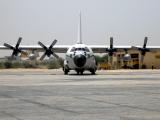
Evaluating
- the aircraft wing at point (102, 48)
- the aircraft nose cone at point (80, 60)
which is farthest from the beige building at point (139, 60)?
the aircraft nose cone at point (80, 60)

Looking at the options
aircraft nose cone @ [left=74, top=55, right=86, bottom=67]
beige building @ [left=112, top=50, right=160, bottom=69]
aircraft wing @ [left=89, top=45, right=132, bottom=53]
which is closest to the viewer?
aircraft nose cone @ [left=74, top=55, right=86, bottom=67]

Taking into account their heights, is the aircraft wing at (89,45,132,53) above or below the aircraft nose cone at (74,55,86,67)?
above

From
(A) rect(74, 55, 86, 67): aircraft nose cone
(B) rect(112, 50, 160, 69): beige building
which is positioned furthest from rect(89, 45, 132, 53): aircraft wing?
(B) rect(112, 50, 160, 69): beige building

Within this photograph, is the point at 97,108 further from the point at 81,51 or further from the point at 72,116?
the point at 81,51

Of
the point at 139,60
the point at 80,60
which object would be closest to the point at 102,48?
the point at 80,60

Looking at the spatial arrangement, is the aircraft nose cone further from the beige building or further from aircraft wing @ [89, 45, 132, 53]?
the beige building

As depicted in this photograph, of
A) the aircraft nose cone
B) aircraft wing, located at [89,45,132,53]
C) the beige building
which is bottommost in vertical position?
the beige building

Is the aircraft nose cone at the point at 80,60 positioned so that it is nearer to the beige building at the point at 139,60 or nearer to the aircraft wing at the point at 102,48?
the aircraft wing at the point at 102,48

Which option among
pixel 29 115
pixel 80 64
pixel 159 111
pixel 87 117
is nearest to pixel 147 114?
pixel 159 111

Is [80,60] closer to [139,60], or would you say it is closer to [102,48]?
[102,48]

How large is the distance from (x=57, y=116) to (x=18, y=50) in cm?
5044

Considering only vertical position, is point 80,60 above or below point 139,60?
above

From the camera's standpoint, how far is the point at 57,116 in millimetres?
12164

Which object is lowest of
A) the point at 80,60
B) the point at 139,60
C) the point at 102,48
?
the point at 139,60
